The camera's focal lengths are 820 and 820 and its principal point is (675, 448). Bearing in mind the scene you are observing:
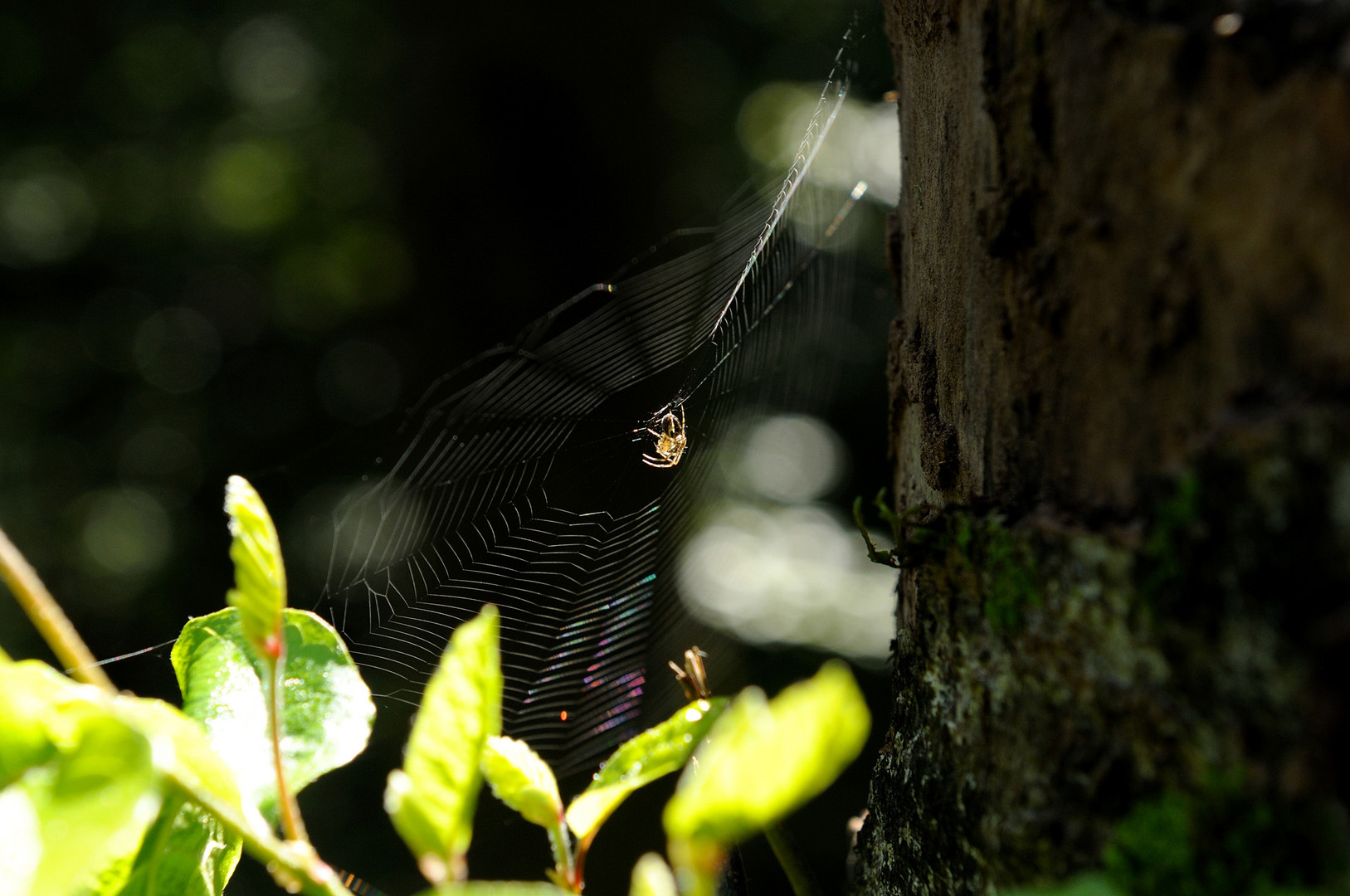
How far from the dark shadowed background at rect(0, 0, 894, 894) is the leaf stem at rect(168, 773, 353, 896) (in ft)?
9.79

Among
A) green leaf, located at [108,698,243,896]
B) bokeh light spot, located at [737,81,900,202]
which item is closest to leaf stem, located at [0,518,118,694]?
green leaf, located at [108,698,243,896]

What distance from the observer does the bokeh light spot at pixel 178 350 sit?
11.7 ft

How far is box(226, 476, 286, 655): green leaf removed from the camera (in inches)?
11.7

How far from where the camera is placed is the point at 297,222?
3.57m

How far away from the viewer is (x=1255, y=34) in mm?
265

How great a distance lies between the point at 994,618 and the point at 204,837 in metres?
0.38

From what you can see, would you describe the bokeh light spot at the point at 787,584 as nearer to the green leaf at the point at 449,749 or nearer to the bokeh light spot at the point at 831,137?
the bokeh light spot at the point at 831,137

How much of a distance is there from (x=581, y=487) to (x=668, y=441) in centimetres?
31

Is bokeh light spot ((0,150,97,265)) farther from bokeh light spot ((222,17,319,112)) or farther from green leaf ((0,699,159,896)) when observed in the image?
green leaf ((0,699,159,896))

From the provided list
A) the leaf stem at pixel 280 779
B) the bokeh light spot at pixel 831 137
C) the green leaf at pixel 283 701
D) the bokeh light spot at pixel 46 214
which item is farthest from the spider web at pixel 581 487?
the bokeh light spot at pixel 46 214

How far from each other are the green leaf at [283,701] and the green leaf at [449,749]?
5.5 inches

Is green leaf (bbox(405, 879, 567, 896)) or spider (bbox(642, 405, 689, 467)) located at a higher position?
green leaf (bbox(405, 879, 567, 896))

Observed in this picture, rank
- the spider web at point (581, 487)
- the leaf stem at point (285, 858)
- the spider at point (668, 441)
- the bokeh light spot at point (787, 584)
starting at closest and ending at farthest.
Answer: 1. the leaf stem at point (285, 858)
2. the spider web at point (581, 487)
3. the spider at point (668, 441)
4. the bokeh light spot at point (787, 584)

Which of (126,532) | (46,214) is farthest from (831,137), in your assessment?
(46,214)
